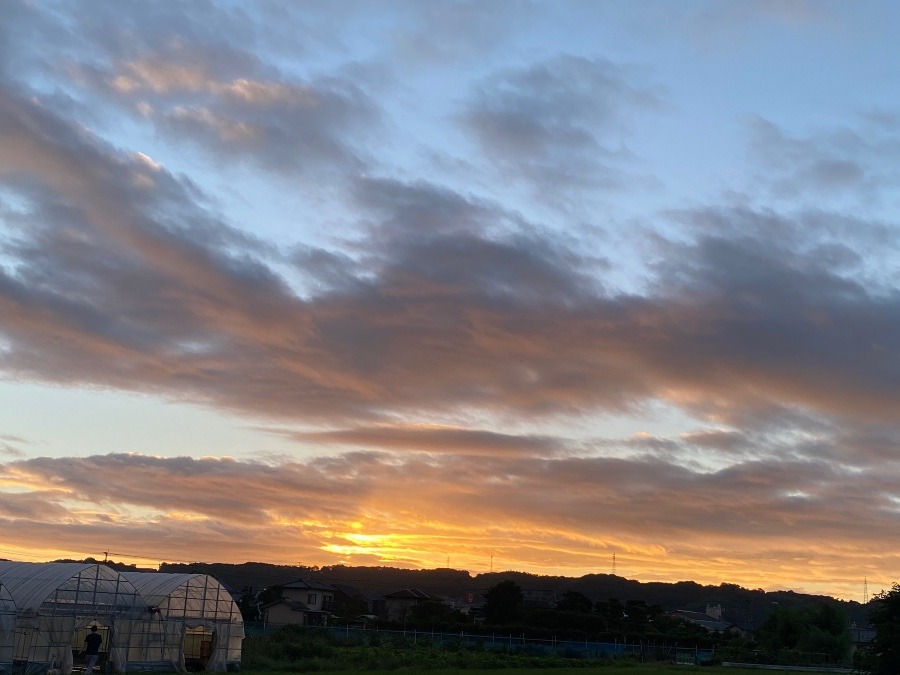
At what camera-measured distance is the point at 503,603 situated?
80750 millimetres

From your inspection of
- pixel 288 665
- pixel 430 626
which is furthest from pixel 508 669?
pixel 430 626

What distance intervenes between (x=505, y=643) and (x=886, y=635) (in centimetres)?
3138

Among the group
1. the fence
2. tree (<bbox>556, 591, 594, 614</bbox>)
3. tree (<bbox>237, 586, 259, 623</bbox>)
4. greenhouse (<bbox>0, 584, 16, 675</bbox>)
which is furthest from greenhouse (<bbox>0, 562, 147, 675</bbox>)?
tree (<bbox>556, 591, 594, 614</bbox>)

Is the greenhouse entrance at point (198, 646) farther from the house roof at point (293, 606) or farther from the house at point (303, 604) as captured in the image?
the house roof at point (293, 606)

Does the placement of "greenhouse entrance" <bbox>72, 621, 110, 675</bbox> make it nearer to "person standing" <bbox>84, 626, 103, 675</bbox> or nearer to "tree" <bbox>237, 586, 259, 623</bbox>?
"person standing" <bbox>84, 626, 103, 675</bbox>

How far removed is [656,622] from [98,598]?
62.1m

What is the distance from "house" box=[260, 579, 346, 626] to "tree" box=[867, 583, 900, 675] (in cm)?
5350

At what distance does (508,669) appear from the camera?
43812 mm

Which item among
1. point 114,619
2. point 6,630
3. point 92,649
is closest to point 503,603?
point 114,619

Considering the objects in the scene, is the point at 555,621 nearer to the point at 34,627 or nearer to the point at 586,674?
the point at 586,674

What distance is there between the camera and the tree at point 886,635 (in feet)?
100

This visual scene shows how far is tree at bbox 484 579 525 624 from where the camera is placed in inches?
3150

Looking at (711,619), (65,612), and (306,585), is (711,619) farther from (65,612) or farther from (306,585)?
(65,612)

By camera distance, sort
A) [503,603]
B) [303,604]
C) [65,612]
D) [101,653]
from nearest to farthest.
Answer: [65,612], [101,653], [503,603], [303,604]
